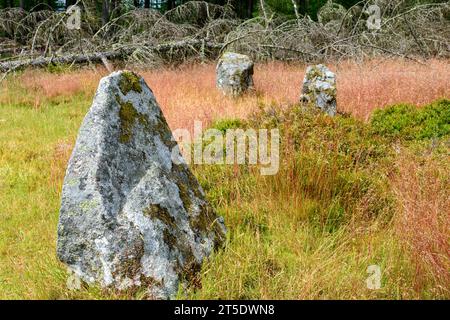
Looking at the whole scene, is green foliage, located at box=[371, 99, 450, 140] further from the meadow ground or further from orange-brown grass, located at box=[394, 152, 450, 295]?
orange-brown grass, located at box=[394, 152, 450, 295]

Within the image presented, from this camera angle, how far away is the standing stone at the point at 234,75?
33.1ft

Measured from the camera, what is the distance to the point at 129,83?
337cm

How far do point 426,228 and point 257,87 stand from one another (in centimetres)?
791

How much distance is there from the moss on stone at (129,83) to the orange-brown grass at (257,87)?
11.3ft

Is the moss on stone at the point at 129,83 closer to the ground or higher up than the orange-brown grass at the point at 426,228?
higher up

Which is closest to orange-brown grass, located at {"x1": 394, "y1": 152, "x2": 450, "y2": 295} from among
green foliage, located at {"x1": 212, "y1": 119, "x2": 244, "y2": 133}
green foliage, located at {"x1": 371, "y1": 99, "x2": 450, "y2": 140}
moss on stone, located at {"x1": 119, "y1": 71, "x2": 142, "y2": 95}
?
moss on stone, located at {"x1": 119, "y1": 71, "x2": 142, "y2": 95}

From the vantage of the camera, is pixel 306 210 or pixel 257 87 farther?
pixel 257 87

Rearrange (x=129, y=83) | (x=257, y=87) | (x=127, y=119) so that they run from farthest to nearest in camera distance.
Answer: (x=257, y=87) < (x=129, y=83) < (x=127, y=119)

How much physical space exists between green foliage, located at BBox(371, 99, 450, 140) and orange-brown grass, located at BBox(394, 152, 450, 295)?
2.75m

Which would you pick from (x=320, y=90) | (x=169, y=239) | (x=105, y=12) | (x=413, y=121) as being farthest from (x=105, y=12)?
(x=169, y=239)

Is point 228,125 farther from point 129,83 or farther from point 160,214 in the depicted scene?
point 160,214

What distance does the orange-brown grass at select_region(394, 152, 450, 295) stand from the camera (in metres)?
2.81

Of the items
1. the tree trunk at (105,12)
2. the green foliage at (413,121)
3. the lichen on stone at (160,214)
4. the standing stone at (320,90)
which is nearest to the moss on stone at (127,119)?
the lichen on stone at (160,214)

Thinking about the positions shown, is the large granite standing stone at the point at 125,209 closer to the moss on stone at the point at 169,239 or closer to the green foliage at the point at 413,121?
the moss on stone at the point at 169,239
